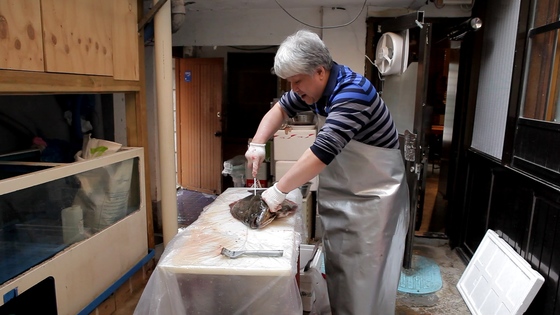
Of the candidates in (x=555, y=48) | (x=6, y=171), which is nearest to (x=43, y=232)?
(x=6, y=171)

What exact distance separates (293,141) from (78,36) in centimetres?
183

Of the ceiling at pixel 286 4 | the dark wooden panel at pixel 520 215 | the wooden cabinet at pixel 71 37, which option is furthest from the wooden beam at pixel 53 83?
the dark wooden panel at pixel 520 215

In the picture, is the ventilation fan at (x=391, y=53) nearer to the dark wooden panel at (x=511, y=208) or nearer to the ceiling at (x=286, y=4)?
the ceiling at (x=286, y=4)

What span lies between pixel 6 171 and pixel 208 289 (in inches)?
56.7

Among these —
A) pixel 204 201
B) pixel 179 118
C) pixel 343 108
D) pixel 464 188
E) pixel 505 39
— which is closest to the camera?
pixel 343 108

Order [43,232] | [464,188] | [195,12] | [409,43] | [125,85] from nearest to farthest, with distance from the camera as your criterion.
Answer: [43,232] < [125,85] < [409,43] < [464,188] < [195,12]

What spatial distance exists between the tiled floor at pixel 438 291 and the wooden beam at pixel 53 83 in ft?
4.52

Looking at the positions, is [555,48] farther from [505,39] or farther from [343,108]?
[343,108]

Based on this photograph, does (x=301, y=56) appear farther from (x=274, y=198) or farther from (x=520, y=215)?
(x=520, y=215)

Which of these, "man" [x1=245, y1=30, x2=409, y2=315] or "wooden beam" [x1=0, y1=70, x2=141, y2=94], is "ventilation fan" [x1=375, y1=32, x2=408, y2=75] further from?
"wooden beam" [x1=0, y1=70, x2=141, y2=94]

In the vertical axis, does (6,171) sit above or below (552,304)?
above

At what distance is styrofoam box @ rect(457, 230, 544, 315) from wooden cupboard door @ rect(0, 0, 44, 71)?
8.63 feet

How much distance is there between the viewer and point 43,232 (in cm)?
179

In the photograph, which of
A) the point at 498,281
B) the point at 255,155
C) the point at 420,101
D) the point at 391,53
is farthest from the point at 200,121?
the point at 498,281
